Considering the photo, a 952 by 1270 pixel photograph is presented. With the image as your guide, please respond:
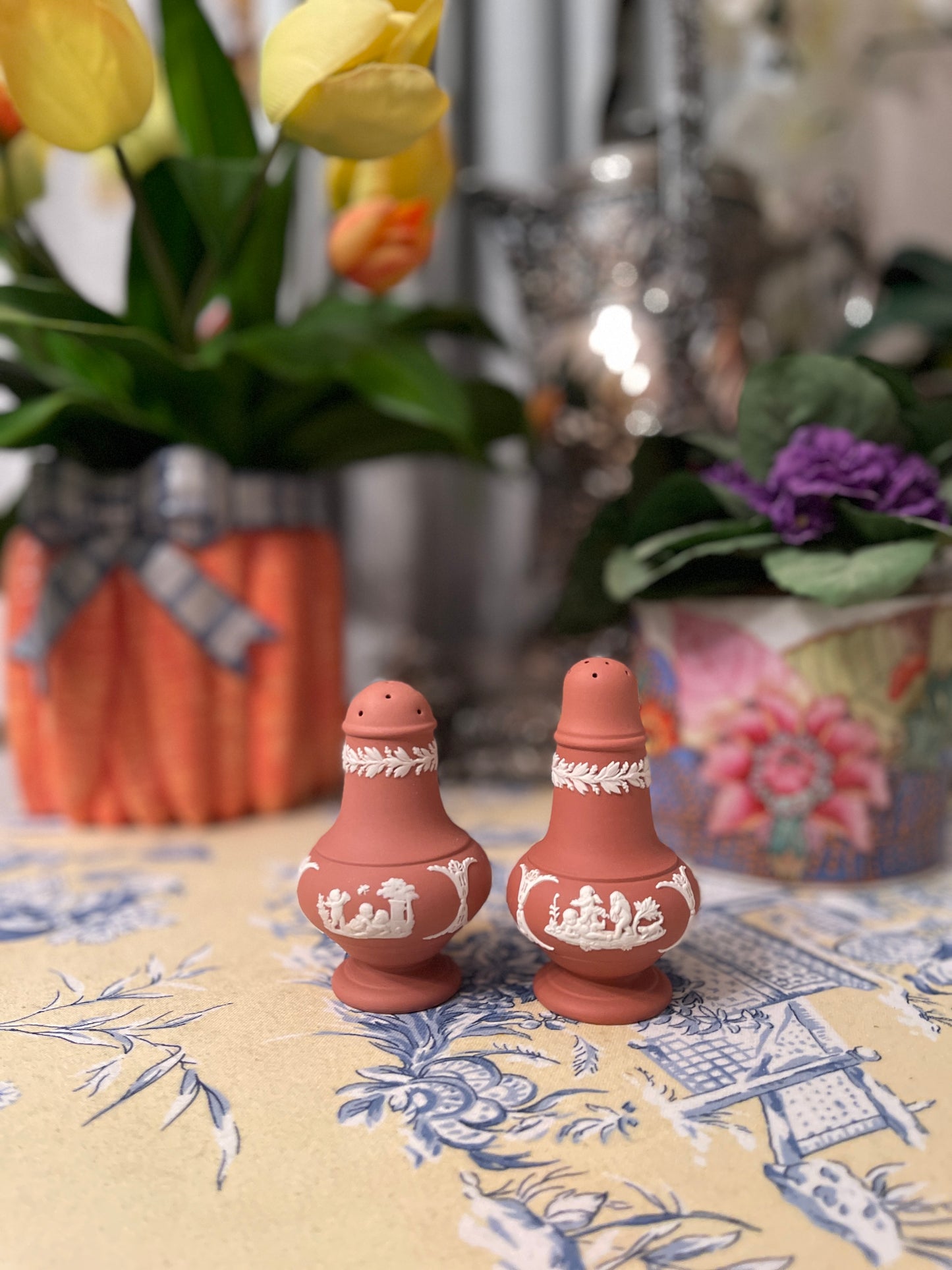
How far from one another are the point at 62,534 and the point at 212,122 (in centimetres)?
28

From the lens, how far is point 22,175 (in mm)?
577

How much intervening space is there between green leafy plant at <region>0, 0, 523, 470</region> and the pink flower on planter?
9.5 inches

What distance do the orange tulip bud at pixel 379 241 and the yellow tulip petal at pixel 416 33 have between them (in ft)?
0.34

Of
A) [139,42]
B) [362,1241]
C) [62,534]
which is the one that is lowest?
[362,1241]

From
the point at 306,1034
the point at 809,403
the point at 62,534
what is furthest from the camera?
the point at 62,534

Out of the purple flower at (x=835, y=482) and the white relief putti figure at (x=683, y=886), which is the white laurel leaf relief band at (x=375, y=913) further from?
the purple flower at (x=835, y=482)

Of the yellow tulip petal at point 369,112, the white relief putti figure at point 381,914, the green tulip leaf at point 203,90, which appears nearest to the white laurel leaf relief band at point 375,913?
the white relief putti figure at point 381,914

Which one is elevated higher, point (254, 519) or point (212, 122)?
point (212, 122)

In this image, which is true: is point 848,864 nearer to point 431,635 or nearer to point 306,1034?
point 306,1034

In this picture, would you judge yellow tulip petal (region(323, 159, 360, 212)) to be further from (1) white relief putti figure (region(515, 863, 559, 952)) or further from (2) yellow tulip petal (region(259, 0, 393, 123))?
(1) white relief putti figure (region(515, 863, 559, 952))

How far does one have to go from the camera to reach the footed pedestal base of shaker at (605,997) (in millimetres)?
360

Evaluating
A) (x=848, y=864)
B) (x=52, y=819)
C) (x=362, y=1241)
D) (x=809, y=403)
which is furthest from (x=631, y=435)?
(x=362, y=1241)

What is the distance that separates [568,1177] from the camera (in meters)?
0.28

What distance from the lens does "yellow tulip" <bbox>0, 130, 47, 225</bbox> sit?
1.76 feet
